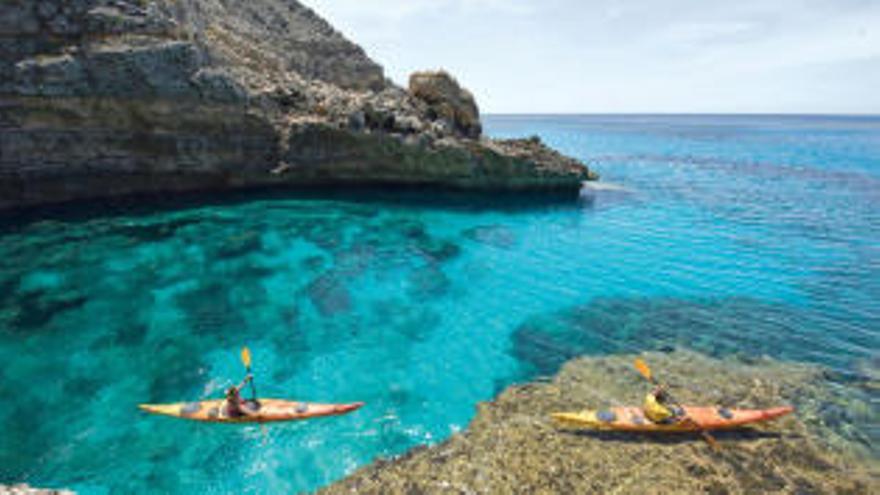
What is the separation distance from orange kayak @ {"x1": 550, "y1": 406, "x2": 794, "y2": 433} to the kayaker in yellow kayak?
0.33 feet

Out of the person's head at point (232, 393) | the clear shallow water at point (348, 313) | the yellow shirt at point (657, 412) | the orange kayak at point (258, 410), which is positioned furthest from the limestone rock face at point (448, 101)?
the person's head at point (232, 393)

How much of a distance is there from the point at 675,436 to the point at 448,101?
30662 mm

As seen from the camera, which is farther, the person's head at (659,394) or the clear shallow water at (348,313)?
the person's head at (659,394)

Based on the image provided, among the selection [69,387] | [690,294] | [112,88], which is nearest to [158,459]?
[69,387]

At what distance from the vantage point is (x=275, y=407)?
10.7 metres

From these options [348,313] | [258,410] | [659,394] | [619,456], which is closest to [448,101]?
[348,313]

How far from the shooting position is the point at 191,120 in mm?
26469

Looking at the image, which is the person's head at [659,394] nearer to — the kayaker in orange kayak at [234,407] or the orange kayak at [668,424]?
the orange kayak at [668,424]

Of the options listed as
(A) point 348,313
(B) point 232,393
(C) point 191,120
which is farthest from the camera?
(C) point 191,120

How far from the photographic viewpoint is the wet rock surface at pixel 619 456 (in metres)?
8.94

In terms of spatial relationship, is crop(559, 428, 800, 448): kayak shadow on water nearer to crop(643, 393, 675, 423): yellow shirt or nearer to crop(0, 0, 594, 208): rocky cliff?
crop(643, 393, 675, 423): yellow shirt

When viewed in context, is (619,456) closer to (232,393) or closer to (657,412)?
(657,412)

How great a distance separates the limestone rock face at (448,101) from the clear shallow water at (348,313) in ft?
31.0

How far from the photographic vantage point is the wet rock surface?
8938mm
